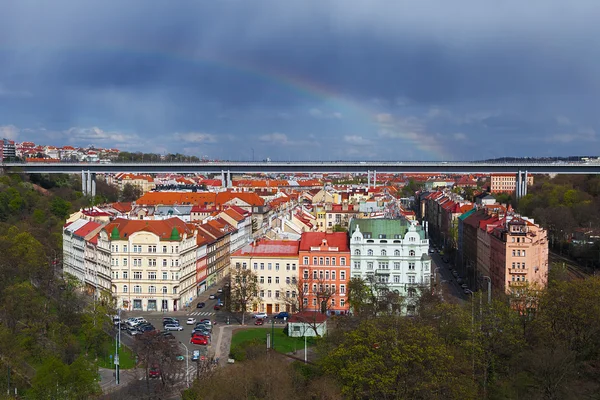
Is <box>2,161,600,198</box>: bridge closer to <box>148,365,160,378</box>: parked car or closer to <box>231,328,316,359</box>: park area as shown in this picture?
<box>231,328,316,359</box>: park area

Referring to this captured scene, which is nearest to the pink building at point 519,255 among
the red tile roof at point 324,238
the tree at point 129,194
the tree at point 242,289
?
the red tile roof at point 324,238

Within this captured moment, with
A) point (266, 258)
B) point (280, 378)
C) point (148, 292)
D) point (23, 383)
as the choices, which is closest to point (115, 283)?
point (148, 292)

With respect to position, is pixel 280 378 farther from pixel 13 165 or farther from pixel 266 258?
pixel 13 165

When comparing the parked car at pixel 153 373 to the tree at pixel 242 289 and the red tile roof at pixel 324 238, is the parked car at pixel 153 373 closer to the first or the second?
the tree at pixel 242 289

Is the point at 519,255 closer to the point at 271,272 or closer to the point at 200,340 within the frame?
the point at 271,272

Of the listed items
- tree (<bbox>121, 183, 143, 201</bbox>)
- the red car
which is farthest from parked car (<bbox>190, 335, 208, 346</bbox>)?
tree (<bbox>121, 183, 143, 201</bbox>)

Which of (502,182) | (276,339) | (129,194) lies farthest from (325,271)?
(502,182)
